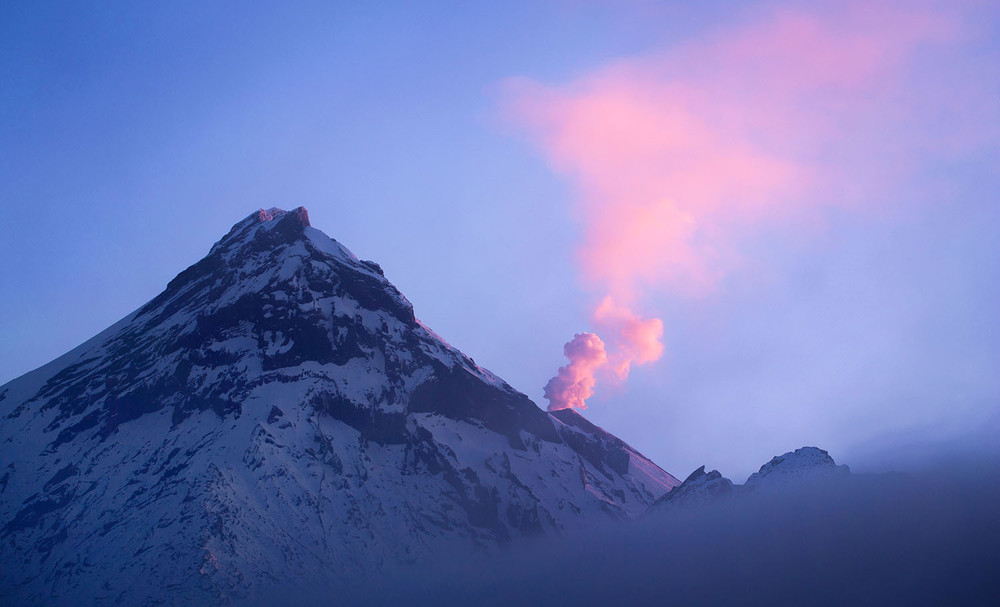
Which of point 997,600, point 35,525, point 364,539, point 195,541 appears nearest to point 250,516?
point 195,541

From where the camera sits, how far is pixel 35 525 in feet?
634

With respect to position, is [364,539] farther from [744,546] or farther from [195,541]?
[744,546]

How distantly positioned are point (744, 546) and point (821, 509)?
2564cm

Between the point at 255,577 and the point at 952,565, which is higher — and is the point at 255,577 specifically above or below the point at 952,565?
above

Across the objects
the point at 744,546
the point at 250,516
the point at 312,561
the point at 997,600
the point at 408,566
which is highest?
the point at 250,516

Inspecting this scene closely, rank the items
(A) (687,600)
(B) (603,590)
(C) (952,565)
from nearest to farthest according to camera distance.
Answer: (C) (952,565) < (A) (687,600) < (B) (603,590)

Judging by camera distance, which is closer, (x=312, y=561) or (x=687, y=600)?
(x=687, y=600)

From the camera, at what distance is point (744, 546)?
176 meters

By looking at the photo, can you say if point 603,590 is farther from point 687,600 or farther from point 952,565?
point 952,565

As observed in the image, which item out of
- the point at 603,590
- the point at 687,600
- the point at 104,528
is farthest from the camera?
the point at 104,528

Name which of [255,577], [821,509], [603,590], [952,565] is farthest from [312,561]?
[952,565]

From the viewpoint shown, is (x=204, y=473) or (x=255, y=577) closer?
(x=255, y=577)

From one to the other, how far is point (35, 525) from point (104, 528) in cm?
1946

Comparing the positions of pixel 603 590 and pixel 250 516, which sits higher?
pixel 250 516
